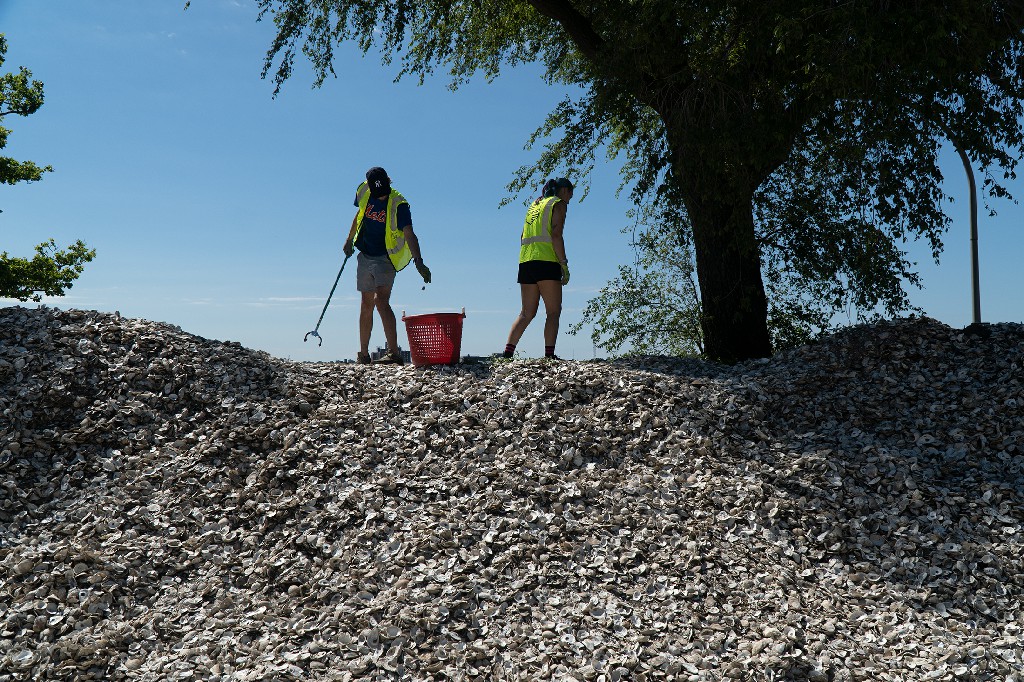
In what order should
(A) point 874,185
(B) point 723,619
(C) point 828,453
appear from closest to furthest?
(B) point 723,619 → (C) point 828,453 → (A) point 874,185

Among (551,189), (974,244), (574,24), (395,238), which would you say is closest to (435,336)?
(395,238)

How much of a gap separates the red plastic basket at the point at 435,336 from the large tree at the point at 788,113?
3.30m

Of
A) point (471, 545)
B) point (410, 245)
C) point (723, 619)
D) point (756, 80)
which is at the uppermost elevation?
point (756, 80)

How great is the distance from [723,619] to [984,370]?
4462 millimetres

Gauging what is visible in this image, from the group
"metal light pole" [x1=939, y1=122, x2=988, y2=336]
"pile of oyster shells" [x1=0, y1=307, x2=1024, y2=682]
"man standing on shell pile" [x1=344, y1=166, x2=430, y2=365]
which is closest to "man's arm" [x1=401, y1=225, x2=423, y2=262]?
"man standing on shell pile" [x1=344, y1=166, x2=430, y2=365]

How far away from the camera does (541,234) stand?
28.1 ft

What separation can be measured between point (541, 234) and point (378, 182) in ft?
6.12

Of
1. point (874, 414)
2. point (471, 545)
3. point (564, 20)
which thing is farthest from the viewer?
point (564, 20)

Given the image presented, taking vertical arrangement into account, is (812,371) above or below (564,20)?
below

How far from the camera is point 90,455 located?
6.35 m

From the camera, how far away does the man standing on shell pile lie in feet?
27.9

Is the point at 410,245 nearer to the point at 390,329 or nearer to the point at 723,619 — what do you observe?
the point at 390,329

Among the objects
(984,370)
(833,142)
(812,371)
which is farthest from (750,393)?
(833,142)

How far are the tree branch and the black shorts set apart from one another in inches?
130
